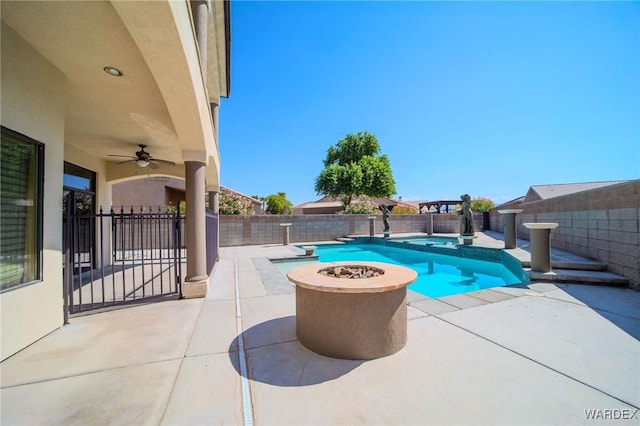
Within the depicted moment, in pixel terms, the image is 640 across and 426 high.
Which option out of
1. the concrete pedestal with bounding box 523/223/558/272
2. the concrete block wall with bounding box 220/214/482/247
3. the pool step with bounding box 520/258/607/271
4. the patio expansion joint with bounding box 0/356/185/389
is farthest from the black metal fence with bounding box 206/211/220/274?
the pool step with bounding box 520/258/607/271

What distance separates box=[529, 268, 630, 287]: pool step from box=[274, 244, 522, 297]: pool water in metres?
1.28

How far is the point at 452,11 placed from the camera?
264 inches

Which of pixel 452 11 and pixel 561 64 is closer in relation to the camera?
pixel 452 11

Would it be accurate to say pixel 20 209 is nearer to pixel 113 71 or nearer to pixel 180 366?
pixel 113 71

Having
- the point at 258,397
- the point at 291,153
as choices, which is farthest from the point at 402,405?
the point at 291,153

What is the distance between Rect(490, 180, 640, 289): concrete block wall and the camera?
4.12 metres

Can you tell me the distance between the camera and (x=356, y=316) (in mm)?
2197

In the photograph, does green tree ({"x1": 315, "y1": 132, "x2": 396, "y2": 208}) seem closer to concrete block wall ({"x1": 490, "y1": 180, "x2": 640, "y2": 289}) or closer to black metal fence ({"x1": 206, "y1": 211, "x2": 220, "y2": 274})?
concrete block wall ({"x1": 490, "y1": 180, "x2": 640, "y2": 289})

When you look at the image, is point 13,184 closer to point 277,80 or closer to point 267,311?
point 267,311

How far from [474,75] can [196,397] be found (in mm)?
12529

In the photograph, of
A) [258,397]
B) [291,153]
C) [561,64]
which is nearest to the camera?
[258,397]

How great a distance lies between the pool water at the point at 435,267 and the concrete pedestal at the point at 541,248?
50.6 inches

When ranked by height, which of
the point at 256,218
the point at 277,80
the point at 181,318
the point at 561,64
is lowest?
the point at 181,318

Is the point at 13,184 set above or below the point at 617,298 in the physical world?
above
